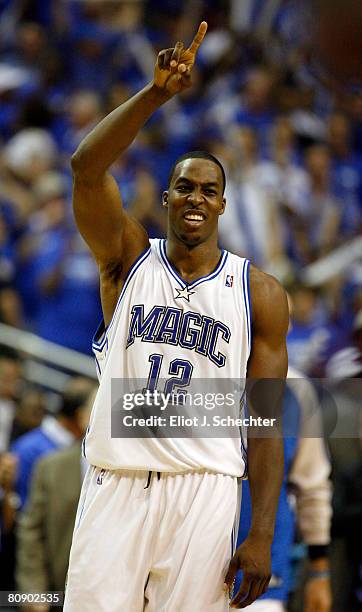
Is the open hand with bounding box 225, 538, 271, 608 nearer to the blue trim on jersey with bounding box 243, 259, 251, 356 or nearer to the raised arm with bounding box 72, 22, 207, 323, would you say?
the blue trim on jersey with bounding box 243, 259, 251, 356

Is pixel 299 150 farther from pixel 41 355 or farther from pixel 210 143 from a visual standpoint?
pixel 41 355

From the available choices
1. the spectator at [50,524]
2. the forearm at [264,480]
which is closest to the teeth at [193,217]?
the forearm at [264,480]

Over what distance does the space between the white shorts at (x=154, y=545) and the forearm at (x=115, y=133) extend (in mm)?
929

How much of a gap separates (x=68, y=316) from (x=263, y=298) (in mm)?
4026

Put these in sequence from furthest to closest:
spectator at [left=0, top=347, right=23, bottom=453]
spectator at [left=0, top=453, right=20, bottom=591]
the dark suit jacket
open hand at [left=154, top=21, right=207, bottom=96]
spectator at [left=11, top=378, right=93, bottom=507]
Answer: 1. spectator at [left=0, top=347, right=23, bottom=453]
2. spectator at [left=11, top=378, right=93, bottom=507]
3. spectator at [left=0, top=453, right=20, bottom=591]
4. the dark suit jacket
5. open hand at [left=154, top=21, right=207, bottom=96]

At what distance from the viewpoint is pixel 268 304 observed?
10.8 ft

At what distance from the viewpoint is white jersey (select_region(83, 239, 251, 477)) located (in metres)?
3.14

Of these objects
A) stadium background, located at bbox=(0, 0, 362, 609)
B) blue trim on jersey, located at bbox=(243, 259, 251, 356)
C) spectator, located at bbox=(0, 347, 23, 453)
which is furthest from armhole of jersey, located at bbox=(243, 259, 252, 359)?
spectator, located at bbox=(0, 347, 23, 453)

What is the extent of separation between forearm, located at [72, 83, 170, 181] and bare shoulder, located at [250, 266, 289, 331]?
2.07ft

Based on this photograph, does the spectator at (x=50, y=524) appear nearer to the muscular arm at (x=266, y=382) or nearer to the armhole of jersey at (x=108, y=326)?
the armhole of jersey at (x=108, y=326)

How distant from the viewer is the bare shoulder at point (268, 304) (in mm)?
3273

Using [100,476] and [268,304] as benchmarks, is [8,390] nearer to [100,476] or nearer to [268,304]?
[100,476]

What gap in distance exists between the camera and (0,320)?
714 centimetres

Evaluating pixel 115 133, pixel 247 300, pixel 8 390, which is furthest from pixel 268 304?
pixel 8 390
